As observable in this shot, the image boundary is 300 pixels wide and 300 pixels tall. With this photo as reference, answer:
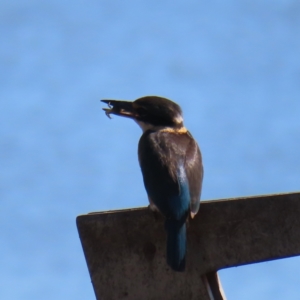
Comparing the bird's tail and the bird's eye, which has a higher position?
the bird's eye

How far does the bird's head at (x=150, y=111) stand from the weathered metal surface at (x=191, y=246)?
3.46 meters

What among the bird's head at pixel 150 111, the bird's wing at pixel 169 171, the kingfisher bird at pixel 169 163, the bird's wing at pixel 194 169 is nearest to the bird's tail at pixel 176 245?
the kingfisher bird at pixel 169 163

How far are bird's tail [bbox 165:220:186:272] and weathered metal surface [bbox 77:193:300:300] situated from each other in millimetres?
60

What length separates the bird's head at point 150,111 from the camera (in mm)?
7207

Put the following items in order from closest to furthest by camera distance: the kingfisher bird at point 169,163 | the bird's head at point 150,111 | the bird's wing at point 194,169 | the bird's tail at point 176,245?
the bird's tail at point 176,245 → the kingfisher bird at point 169,163 → the bird's wing at point 194,169 → the bird's head at point 150,111

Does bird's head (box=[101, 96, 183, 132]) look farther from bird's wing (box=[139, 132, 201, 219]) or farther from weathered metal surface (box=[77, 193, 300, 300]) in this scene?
weathered metal surface (box=[77, 193, 300, 300])

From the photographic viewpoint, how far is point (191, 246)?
3.80 m

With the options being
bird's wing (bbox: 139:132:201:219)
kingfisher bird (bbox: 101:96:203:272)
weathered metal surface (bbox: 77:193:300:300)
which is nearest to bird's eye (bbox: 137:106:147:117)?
kingfisher bird (bbox: 101:96:203:272)

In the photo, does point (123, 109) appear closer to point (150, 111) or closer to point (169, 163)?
point (150, 111)

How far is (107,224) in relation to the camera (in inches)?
147

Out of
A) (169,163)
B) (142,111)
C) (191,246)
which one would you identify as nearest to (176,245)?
(191,246)

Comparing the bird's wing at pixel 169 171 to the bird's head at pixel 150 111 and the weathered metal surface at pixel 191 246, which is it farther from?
the weathered metal surface at pixel 191 246

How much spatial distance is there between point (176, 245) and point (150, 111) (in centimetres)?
368

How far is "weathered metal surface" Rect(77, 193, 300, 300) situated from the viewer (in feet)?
11.5
